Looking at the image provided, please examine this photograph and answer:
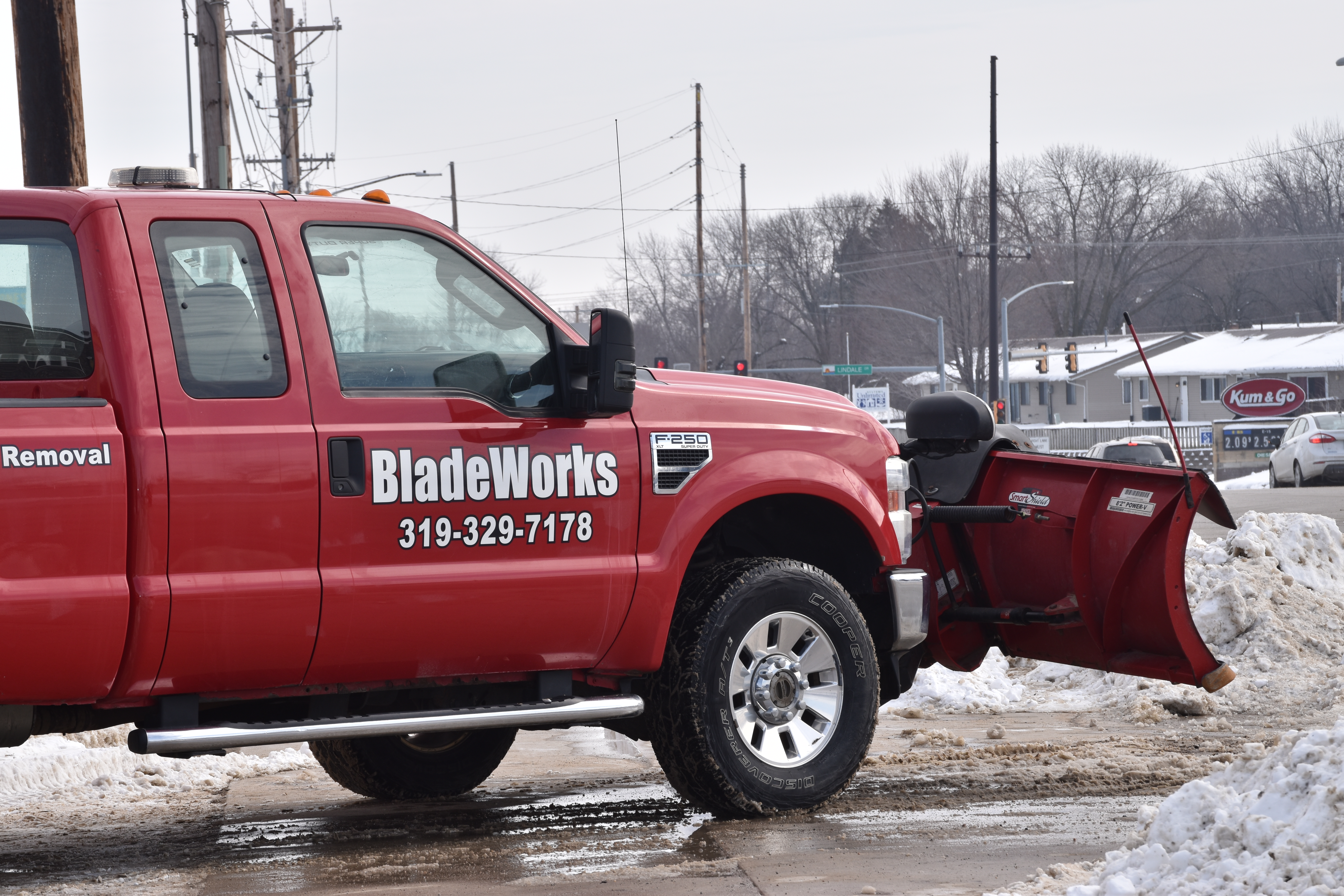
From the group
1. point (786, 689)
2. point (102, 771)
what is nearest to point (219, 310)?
point (786, 689)

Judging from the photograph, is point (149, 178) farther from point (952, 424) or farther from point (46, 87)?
point (46, 87)

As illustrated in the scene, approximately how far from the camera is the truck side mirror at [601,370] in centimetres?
531

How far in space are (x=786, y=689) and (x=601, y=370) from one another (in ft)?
4.95

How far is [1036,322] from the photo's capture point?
90000mm

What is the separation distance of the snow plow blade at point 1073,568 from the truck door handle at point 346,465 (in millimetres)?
2920

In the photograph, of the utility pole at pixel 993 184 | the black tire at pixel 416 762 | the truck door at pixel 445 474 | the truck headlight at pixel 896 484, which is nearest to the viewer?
the truck door at pixel 445 474

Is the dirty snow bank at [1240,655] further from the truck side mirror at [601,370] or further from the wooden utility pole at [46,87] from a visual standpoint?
the wooden utility pole at [46,87]

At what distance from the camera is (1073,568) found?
6656mm

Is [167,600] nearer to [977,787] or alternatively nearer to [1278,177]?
[977,787]

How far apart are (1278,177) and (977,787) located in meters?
→ 84.8

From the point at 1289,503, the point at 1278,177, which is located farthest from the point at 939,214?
the point at 1289,503

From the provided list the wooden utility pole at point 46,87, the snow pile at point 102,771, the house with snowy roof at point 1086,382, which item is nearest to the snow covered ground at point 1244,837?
the snow pile at point 102,771

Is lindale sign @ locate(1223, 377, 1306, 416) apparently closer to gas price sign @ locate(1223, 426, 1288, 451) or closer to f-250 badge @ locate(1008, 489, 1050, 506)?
gas price sign @ locate(1223, 426, 1288, 451)

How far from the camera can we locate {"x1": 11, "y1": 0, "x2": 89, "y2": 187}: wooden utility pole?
9.70 metres
